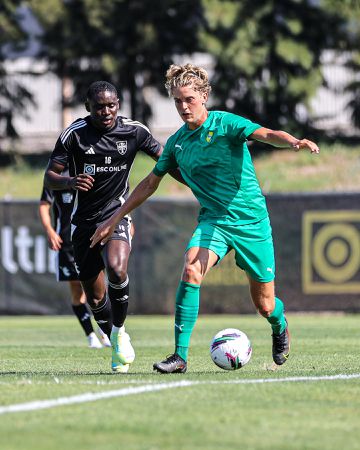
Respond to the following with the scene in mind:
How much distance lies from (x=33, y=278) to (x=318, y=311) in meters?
5.02

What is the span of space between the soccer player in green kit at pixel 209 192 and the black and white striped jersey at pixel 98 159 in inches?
45.4

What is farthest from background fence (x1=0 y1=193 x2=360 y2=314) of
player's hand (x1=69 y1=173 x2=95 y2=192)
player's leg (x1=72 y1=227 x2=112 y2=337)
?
player's hand (x1=69 y1=173 x2=95 y2=192)

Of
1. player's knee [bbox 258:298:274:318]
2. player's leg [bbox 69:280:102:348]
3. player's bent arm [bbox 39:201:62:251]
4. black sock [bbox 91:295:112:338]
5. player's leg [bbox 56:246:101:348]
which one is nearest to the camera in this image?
player's knee [bbox 258:298:274:318]

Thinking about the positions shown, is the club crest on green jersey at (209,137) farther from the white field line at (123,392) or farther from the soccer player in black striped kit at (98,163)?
the white field line at (123,392)

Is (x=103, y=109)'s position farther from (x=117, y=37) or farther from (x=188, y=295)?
(x=117, y=37)

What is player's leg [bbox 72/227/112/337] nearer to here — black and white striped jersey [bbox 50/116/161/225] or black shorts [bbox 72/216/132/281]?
black shorts [bbox 72/216/132/281]

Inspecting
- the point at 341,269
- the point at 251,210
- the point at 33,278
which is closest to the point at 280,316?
the point at 251,210

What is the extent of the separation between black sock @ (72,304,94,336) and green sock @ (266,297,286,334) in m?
4.11

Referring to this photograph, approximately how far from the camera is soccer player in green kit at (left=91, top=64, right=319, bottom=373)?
783 cm

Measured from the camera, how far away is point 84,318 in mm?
12656

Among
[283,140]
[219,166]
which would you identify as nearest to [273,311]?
[219,166]

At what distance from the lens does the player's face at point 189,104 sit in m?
7.88

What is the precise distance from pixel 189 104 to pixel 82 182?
1.29m

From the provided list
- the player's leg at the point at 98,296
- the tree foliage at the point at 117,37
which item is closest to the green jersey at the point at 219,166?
the player's leg at the point at 98,296
